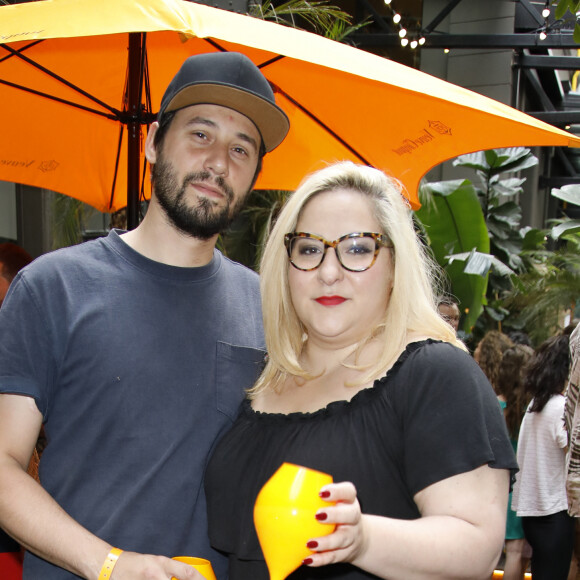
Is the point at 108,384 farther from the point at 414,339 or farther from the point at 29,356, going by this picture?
the point at 414,339

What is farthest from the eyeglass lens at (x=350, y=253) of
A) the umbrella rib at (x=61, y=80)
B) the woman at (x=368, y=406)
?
the umbrella rib at (x=61, y=80)

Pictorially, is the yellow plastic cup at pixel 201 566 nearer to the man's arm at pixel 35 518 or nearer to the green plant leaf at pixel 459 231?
the man's arm at pixel 35 518

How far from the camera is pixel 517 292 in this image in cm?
1088

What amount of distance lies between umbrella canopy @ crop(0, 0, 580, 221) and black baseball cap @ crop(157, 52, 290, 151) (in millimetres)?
108

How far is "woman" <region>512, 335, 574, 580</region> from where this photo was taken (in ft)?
17.0

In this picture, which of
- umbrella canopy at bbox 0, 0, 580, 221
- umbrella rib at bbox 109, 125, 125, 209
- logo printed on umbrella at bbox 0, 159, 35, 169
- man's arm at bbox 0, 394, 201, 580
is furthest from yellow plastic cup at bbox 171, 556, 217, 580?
logo printed on umbrella at bbox 0, 159, 35, 169

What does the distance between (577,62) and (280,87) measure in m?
11.4

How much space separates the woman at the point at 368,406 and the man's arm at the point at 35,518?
32 centimetres

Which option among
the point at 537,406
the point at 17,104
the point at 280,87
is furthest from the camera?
the point at 537,406

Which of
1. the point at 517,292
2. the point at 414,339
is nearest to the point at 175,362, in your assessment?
the point at 414,339

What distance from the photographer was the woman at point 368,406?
1615 mm

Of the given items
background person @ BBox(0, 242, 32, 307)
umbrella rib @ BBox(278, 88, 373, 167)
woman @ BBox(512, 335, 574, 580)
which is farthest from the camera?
woman @ BBox(512, 335, 574, 580)

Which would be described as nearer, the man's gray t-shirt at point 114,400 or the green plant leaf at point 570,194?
the man's gray t-shirt at point 114,400

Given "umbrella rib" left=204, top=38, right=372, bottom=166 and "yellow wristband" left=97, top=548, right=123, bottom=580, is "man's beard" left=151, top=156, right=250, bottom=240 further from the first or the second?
"umbrella rib" left=204, top=38, right=372, bottom=166
